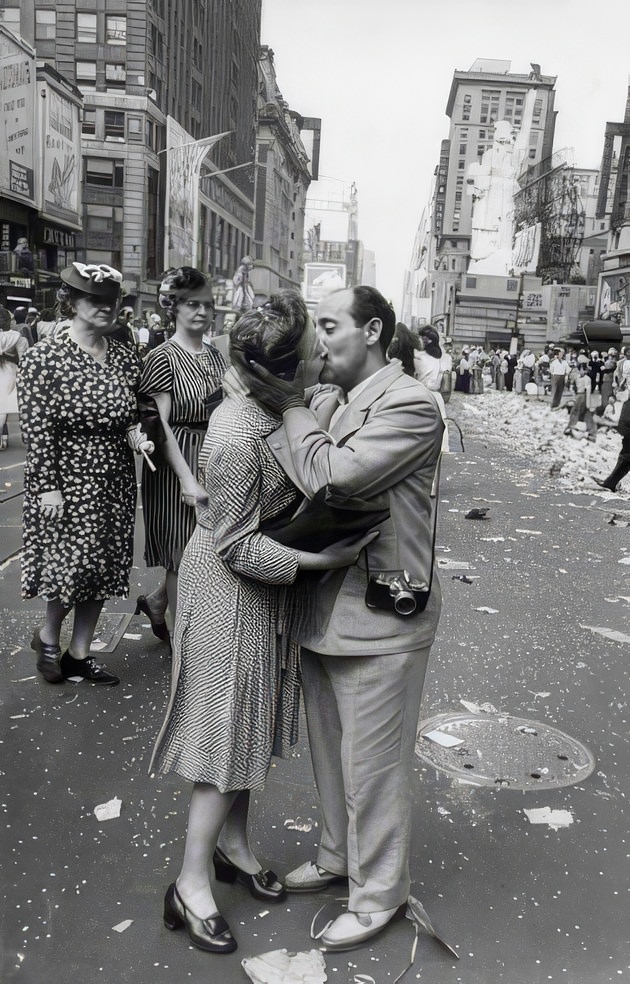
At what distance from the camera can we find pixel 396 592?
7.88 ft

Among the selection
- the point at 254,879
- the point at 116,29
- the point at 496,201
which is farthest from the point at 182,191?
the point at 496,201

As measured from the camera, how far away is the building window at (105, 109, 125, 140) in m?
35.3

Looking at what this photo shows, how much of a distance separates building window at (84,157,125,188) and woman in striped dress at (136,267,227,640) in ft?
114

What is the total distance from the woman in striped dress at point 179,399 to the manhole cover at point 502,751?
1.57 meters

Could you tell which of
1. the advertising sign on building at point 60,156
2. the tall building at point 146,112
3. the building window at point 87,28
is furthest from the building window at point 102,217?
the building window at point 87,28

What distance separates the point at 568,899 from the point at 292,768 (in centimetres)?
130

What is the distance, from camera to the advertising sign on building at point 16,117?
2951 cm

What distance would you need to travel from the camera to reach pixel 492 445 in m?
17.6

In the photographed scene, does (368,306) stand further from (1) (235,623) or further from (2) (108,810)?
(2) (108,810)

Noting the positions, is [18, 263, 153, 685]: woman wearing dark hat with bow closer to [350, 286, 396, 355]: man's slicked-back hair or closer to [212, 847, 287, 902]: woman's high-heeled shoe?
[212, 847, 287, 902]: woman's high-heeled shoe

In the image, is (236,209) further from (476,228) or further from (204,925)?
(476,228)

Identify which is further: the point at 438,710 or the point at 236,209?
the point at 236,209

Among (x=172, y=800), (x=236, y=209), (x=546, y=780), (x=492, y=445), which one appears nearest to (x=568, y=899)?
(x=546, y=780)

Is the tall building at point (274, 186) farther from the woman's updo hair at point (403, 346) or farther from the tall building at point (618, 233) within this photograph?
the woman's updo hair at point (403, 346)
